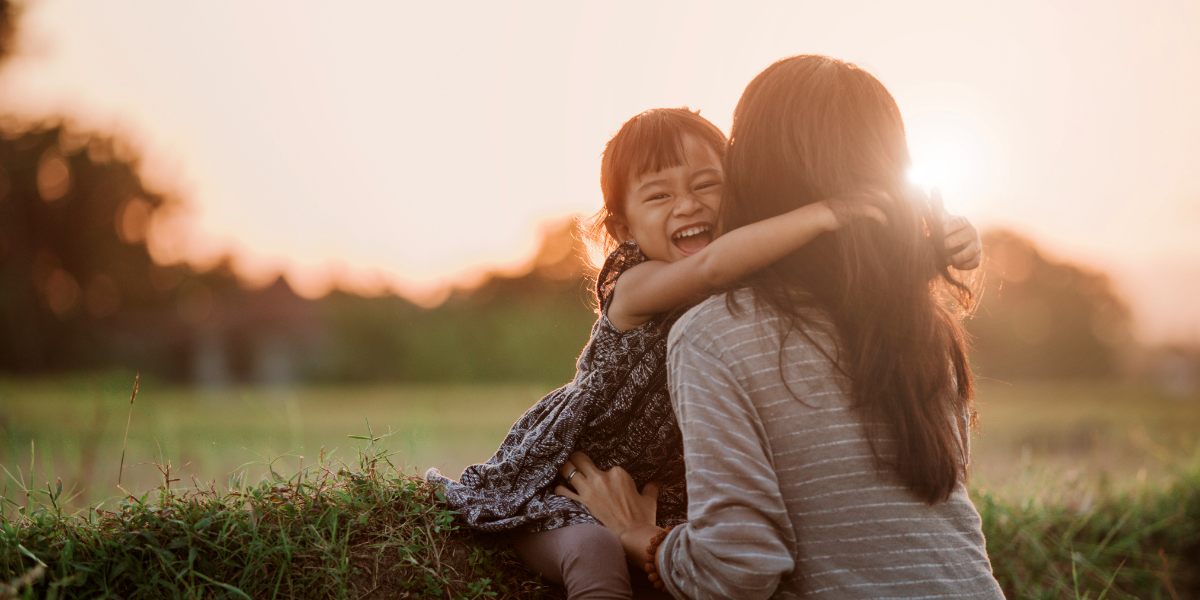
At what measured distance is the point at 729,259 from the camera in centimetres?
193

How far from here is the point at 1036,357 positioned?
107ft

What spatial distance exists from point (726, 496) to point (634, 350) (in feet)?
2.61

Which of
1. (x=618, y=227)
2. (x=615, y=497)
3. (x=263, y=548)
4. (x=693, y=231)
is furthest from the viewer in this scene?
(x=618, y=227)

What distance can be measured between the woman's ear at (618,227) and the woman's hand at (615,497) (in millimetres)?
903

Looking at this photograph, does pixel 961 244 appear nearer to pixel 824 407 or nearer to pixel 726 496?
pixel 824 407

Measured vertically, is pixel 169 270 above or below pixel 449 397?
above

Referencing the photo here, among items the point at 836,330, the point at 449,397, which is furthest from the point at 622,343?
the point at 449,397

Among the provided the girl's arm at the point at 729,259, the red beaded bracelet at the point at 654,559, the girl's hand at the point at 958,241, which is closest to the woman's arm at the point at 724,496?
the red beaded bracelet at the point at 654,559

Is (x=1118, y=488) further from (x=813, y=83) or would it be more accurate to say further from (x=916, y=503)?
(x=813, y=83)

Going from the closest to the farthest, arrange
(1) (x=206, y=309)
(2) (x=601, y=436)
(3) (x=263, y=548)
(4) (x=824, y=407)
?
(4) (x=824, y=407) → (3) (x=263, y=548) → (2) (x=601, y=436) → (1) (x=206, y=309)

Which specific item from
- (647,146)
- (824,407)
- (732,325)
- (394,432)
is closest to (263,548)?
(394,432)

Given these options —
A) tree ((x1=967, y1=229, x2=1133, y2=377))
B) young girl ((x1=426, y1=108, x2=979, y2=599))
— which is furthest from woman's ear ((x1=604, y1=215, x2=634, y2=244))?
tree ((x1=967, y1=229, x2=1133, y2=377))

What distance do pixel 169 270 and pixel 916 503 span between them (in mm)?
45557

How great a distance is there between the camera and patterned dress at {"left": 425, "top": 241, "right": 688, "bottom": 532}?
233 centimetres
